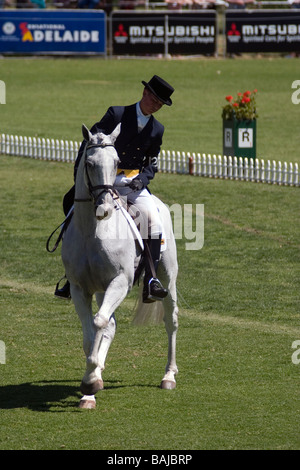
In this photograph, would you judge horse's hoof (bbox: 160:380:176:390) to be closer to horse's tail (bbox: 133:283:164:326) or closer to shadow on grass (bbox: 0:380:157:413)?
shadow on grass (bbox: 0:380:157:413)

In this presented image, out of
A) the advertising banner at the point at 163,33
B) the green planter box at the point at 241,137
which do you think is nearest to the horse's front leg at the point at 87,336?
the green planter box at the point at 241,137

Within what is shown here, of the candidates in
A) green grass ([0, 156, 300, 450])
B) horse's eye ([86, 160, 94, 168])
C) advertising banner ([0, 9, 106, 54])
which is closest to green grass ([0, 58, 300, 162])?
advertising banner ([0, 9, 106, 54])

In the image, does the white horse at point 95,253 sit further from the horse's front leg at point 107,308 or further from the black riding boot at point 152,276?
the black riding boot at point 152,276

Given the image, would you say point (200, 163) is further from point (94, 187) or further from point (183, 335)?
point (94, 187)

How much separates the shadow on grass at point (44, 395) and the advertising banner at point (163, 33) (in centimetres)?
3326

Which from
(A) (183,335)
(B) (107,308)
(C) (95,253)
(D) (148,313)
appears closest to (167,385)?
(D) (148,313)

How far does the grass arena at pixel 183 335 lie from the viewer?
318 inches

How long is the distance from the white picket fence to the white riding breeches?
1505cm

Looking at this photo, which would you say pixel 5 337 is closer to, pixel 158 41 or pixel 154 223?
pixel 154 223

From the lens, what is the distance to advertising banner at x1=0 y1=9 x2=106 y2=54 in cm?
4047

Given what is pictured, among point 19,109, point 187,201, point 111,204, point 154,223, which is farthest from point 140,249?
→ point 19,109

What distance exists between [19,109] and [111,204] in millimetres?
30167

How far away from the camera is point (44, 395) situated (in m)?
9.20

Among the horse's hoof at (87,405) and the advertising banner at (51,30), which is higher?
the advertising banner at (51,30)
